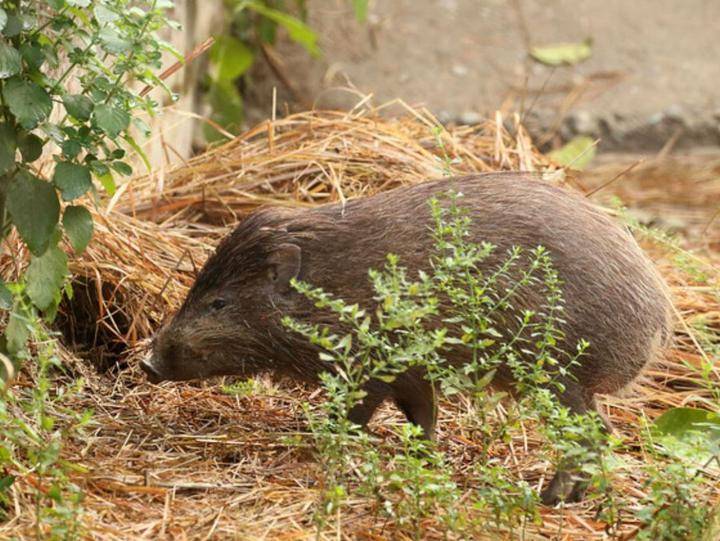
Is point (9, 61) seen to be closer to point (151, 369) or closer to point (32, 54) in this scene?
point (32, 54)

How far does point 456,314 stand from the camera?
425 centimetres

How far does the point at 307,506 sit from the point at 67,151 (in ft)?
4.18

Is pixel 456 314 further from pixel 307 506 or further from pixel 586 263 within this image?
pixel 307 506

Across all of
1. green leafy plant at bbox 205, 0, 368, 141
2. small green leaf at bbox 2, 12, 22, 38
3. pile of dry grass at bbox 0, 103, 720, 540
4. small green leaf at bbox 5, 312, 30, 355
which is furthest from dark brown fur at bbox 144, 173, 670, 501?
green leafy plant at bbox 205, 0, 368, 141

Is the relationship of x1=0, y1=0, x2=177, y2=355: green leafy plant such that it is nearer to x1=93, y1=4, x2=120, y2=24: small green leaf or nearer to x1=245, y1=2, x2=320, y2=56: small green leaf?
x1=93, y1=4, x2=120, y2=24: small green leaf

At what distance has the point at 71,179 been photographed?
4031 millimetres

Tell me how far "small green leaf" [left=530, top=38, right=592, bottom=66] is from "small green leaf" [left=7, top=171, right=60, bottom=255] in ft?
21.8

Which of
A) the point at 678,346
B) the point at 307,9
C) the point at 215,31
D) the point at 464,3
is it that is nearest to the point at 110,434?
the point at 678,346

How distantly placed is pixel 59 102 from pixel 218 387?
139cm

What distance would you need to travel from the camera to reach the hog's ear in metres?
4.45

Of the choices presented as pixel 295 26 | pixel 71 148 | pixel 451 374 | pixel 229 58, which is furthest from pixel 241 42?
pixel 451 374

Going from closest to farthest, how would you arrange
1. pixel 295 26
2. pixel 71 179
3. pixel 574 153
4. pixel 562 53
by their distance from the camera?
pixel 71 179 → pixel 574 153 → pixel 295 26 → pixel 562 53

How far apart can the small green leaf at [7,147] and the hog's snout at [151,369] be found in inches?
35.6

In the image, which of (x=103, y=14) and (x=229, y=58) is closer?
(x=103, y=14)
